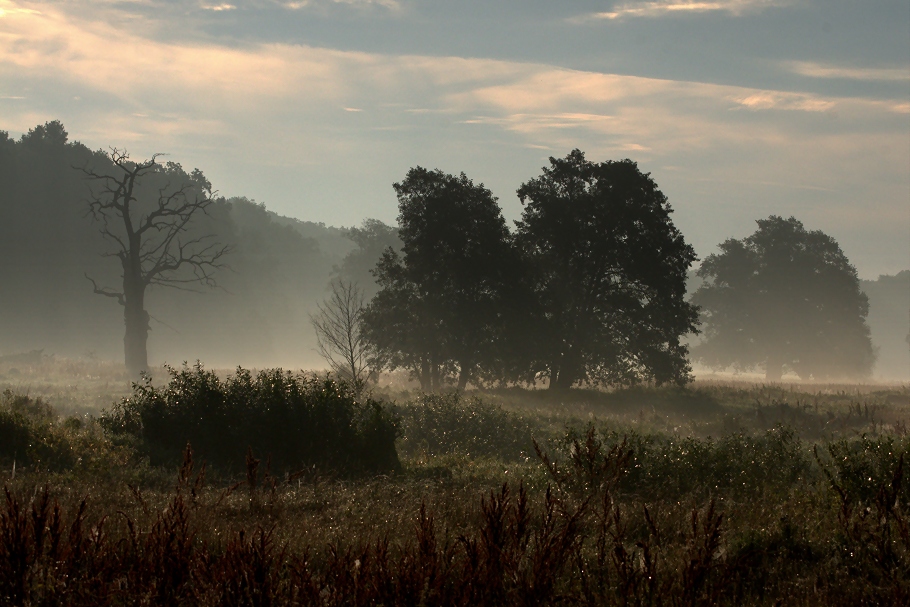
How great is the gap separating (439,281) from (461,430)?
43.6 feet

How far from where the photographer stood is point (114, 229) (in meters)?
63.2

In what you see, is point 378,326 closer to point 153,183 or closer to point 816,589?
point 816,589

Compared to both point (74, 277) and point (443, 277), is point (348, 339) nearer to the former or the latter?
point (443, 277)

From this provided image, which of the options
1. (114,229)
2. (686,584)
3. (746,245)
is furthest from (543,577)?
(114,229)

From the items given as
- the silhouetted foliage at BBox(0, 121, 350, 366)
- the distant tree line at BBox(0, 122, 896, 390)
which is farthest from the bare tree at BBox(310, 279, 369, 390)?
the silhouetted foliage at BBox(0, 121, 350, 366)

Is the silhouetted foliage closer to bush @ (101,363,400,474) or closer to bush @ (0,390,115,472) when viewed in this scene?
bush @ (101,363,400,474)

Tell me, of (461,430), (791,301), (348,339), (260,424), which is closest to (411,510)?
(260,424)

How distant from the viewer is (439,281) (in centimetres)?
3322

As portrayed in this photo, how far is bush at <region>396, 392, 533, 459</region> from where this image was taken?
1916 centimetres

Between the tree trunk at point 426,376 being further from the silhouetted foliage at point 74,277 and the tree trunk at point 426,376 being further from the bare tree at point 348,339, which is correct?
the silhouetted foliage at point 74,277

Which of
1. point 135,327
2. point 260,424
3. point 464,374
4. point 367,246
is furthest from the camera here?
point 367,246

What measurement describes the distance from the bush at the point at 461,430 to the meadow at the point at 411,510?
9 centimetres

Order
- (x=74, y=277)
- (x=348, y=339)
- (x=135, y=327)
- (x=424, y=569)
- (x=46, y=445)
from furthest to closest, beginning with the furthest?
(x=74, y=277) < (x=135, y=327) < (x=348, y=339) < (x=46, y=445) < (x=424, y=569)

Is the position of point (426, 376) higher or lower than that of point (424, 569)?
lower
